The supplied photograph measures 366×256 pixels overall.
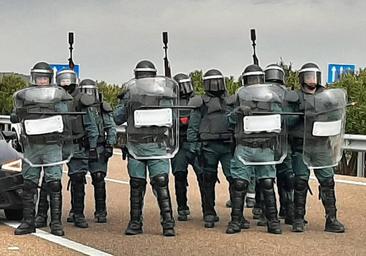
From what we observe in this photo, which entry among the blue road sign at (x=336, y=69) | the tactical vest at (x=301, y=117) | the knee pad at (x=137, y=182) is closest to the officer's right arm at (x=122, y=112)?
the knee pad at (x=137, y=182)

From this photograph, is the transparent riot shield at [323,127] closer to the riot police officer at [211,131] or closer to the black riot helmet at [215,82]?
the riot police officer at [211,131]

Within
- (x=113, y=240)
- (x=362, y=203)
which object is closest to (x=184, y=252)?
(x=113, y=240)

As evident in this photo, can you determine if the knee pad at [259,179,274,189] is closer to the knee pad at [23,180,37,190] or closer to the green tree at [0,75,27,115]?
the knee pad at [23,180,37,190]

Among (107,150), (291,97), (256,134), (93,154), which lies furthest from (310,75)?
(93,154)

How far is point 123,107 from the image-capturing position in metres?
10.2

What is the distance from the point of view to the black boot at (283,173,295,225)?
1069cm

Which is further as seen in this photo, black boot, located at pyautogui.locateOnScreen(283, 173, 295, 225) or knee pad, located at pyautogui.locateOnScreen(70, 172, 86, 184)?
knee pad, located at pyautogui.locateOnScreen(70, 172, 86, 184)

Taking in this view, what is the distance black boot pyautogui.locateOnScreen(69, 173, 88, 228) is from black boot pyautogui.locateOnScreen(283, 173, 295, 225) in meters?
2.53

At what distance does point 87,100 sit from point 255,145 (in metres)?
2.20

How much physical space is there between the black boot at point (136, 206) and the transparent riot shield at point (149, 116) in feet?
1.02

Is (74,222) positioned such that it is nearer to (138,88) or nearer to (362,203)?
(138,88)

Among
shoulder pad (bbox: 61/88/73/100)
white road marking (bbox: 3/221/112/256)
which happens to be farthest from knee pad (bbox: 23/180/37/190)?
shoulder pad (bbox: 61/88/73/100)

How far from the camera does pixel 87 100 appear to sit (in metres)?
10.7

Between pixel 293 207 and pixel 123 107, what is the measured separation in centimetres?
245
